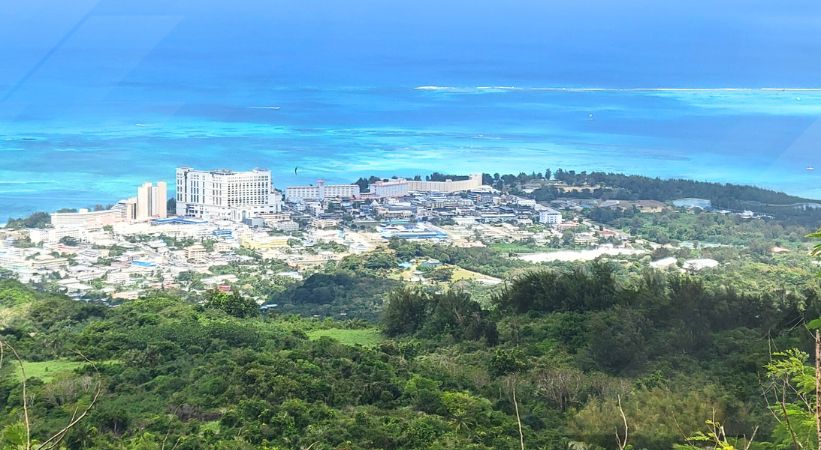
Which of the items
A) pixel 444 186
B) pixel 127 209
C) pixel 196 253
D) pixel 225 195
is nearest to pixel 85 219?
pixel 127 209

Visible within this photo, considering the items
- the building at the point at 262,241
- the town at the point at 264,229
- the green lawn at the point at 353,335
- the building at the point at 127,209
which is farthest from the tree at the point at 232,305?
the building at the point at 127,209

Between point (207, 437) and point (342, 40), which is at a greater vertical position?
point (342, 40)

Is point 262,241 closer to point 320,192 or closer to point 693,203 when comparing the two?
point 320,192

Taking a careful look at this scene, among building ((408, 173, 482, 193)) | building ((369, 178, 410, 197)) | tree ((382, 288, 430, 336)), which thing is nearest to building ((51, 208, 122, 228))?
building ((369, 178, 410, 197))

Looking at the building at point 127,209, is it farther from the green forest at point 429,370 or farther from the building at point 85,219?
the green forest at point 429,370

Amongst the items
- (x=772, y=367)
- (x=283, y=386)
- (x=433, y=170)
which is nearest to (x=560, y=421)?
(x=283, y=386)

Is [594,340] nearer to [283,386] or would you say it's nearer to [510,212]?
[283,386]

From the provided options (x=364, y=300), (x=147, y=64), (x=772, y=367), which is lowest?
(x=364, y=300)
